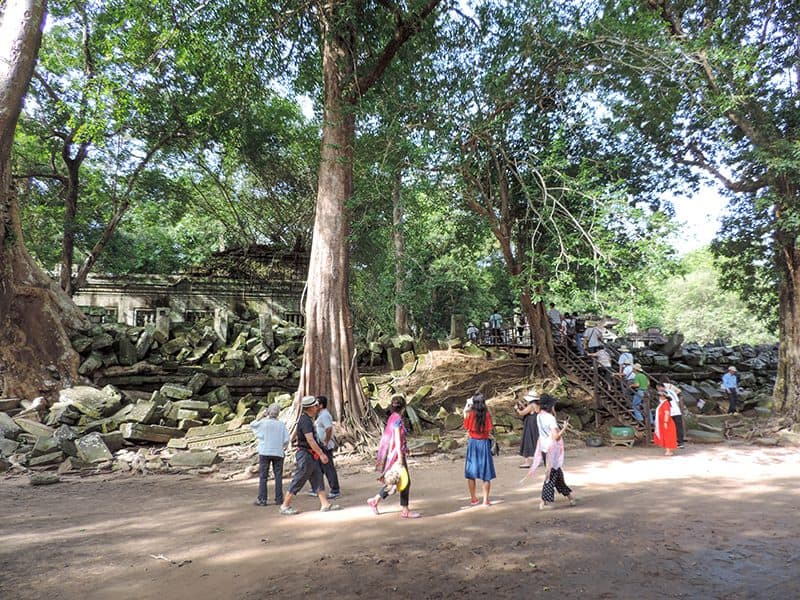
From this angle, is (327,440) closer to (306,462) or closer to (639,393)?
(306,462)

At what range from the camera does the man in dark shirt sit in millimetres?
5266

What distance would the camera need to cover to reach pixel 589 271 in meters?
10.9

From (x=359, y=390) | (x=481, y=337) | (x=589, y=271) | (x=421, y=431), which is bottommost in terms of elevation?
(x=421, y=431)

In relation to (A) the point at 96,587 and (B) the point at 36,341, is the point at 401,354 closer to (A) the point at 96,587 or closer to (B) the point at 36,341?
(B) the point at 36,341

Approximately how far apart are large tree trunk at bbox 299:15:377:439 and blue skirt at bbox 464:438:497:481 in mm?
3714

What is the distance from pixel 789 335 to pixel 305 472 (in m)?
11.6

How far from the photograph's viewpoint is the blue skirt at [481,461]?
5305mm

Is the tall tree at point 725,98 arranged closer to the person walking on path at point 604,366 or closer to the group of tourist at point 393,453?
the person walking on path at point 604,366

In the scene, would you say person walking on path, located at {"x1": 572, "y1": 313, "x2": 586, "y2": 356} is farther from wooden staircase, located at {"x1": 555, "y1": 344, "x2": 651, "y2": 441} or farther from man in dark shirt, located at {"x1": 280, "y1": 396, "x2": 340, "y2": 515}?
man in dark shirt, located at {"x1": 280, "y1": 396, "x2": 340, "y2": 515}

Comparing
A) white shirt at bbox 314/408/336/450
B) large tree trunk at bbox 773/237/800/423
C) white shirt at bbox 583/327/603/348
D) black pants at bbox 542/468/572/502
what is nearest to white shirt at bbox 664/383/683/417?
large tree trunk at bbox 773/237/800/423

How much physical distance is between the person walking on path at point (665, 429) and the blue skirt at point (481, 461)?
15.9ft

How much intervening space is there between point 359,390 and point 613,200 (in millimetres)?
5676

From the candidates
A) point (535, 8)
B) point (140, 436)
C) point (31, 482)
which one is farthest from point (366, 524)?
point (535, 8)

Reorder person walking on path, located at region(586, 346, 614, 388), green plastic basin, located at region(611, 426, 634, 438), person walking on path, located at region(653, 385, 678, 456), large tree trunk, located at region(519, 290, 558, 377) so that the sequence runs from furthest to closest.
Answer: large tree trunk, located at region(519, 290, 558, 377) → person walking on path, located at region(586, 346, 614, 388) → green plastic basin, located at region(611, 426, 634, 438) → person walking on path, located at region(653, 385, 678, 456)
